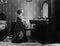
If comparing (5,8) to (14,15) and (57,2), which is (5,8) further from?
(57,2)

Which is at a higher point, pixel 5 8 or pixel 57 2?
pixel 5 8

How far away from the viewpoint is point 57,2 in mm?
820

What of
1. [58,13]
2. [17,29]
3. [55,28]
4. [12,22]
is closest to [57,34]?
[55,28]

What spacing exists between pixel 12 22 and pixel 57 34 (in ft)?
18.7

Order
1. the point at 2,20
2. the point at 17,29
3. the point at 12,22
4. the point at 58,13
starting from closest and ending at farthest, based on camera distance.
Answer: the point at 58,13
the point at 17,29
the point at 2,20
the point at 12,22

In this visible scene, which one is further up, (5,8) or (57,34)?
(5,8)

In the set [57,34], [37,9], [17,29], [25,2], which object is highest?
[25,2]

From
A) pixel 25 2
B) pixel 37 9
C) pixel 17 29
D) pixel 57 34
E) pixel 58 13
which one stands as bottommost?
pixel 17 29

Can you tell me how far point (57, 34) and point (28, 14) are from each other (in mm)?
5829

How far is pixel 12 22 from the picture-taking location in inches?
250

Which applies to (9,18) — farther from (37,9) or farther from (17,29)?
(17,29)

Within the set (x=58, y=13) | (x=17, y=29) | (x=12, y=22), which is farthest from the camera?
(x=12, y=22)

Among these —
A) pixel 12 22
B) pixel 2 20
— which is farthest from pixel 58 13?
pixel 12 22

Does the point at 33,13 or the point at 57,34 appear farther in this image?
the point at 33,13
